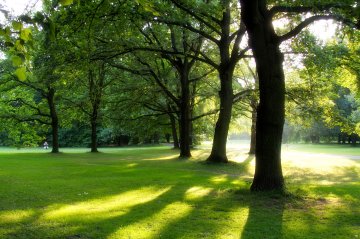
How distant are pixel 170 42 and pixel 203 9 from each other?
28.2ft

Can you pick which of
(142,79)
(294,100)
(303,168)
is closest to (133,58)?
(142,79)

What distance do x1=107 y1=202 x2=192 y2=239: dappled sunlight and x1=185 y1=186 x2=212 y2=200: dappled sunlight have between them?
4.35ft

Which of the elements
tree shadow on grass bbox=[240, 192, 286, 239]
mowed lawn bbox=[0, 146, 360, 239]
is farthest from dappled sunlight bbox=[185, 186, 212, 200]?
tree shadow on grass bbox=[240, 192, 286, 239]

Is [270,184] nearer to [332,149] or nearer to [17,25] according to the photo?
[17,25]

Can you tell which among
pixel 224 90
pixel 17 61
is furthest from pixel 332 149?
pixel 17 61

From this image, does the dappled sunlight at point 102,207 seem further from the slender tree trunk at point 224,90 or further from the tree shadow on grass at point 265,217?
the slender tree trunk at point 224,90

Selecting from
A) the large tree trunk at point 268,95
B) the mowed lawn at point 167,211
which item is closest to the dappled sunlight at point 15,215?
the mowed lawn at point 167,211

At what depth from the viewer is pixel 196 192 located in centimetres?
1244

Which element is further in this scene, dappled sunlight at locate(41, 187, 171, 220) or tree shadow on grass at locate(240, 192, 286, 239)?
dappled sunlight at locate(41, 187, 171, 220)

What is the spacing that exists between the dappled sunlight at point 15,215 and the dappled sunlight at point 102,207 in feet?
1.24

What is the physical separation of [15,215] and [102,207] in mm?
1973

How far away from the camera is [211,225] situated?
26.1 feet

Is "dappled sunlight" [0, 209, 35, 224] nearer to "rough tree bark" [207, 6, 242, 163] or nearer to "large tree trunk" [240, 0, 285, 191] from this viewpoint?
"large tree trunk" [240, 0, 285, 191]

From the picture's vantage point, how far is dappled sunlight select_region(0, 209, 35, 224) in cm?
837
